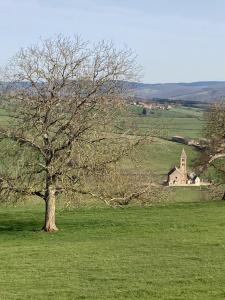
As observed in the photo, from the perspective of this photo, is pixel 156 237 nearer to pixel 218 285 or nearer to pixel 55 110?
pixel 55 110

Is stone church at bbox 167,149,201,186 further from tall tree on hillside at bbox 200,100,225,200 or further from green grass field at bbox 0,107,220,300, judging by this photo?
green grass field at bbox 0,107,220,300

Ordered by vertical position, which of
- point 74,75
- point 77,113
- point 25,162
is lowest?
point 25,162

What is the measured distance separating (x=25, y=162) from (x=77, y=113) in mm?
3930

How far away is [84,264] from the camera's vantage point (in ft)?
72.2

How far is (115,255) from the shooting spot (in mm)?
23703

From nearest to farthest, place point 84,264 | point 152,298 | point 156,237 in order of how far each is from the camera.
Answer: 1. point 152,298
2. point 84,264
3. point 156,237

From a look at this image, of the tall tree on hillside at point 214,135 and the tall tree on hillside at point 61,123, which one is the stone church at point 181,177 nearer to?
the tall tree on hillside at point 214,135

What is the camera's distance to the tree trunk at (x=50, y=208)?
3050 centimetres

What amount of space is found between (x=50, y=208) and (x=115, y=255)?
8116 mm

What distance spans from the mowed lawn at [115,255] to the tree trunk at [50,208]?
2.03ft

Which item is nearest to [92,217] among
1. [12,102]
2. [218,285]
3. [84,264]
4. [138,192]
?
[138,192]

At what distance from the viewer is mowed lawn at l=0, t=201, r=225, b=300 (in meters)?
17.7

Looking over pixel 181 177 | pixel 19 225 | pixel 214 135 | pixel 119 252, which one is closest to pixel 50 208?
pixel 19 225

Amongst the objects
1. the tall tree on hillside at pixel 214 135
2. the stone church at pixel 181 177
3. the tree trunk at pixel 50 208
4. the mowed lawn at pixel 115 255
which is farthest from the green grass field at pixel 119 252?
the stone church at pixel 181 177
